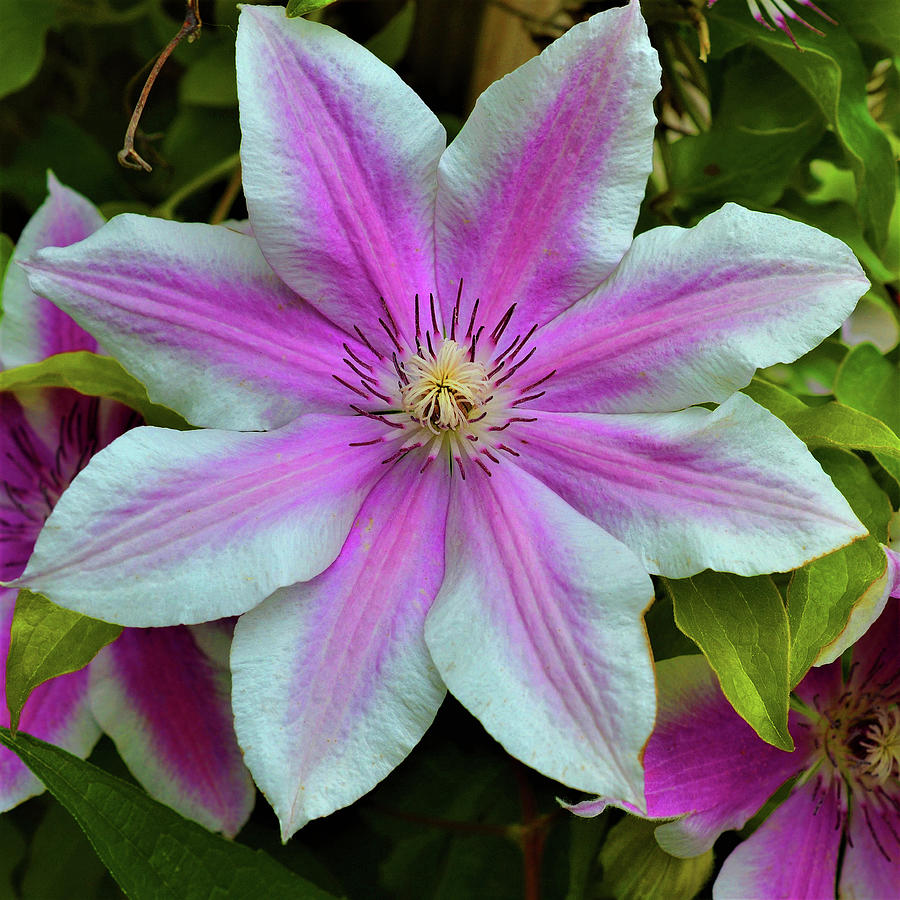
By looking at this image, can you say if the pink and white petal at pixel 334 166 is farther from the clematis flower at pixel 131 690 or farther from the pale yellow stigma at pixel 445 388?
the clematis flower at pixel 131 690

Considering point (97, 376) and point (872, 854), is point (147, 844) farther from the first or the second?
point (872, 854)

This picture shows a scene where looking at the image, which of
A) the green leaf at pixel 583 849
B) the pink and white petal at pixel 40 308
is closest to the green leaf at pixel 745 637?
the green leaf at pixel 583 849

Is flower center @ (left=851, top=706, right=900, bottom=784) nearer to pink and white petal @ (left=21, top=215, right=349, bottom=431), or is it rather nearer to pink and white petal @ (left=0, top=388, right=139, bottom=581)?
pink and white petal @ (left=21, top=215, right=349, bottom=431)

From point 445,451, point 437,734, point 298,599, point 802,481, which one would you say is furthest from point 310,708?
point 437,734

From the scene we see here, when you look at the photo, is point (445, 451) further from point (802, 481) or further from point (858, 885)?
point (858, 885)

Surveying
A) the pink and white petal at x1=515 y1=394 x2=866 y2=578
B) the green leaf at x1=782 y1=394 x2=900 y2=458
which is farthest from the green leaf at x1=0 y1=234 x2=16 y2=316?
the green leaf at x1=782 y1=394 x2=900 y2=458
